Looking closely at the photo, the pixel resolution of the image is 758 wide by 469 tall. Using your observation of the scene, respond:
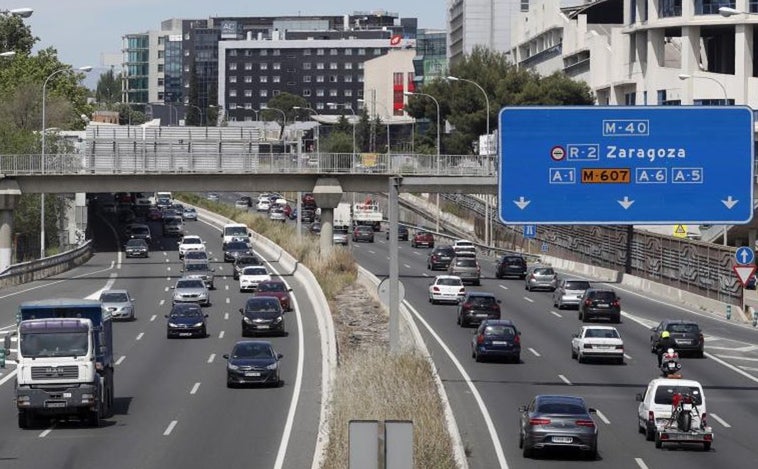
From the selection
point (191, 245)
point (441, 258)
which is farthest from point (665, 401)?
point (191, 245)

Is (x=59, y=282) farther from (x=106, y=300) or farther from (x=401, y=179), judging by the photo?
(x=401, y=179)

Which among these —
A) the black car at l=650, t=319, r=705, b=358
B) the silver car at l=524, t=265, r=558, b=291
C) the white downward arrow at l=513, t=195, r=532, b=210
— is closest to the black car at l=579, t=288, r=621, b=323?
the black car at l=650, t=319, r=705, b=358

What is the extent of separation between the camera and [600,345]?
47.7m

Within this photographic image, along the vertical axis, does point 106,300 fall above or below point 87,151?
below

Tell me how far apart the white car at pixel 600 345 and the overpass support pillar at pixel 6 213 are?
41.8 m

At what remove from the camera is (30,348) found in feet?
110

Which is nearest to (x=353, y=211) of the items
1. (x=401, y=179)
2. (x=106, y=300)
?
(x=106, y=300)

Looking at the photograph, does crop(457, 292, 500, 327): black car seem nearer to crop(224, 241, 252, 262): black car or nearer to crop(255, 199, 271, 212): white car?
crop(224, 241, 252, 262): black car

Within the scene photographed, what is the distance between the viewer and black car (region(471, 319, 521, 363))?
4759cm

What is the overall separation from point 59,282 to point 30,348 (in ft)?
155

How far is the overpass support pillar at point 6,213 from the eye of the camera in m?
80.8

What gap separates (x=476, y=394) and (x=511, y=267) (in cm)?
4287

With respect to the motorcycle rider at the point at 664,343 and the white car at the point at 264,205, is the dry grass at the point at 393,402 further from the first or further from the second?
the white car at the point at 264,205

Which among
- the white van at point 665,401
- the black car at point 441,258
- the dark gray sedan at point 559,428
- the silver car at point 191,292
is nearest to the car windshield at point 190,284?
the silver car at point 191,292
